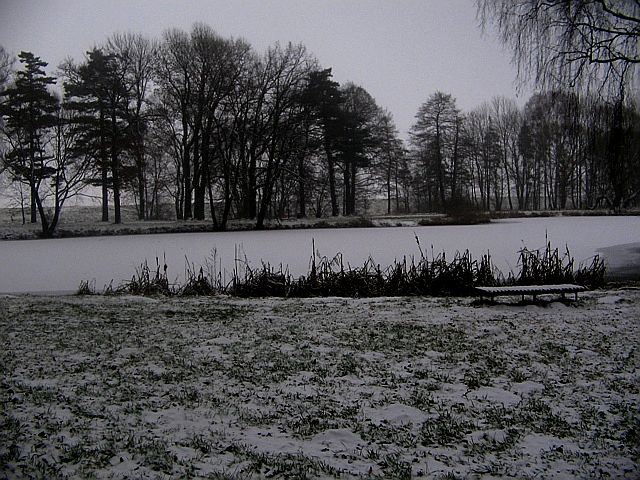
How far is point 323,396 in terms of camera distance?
3.40 metres

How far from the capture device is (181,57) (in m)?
28.0

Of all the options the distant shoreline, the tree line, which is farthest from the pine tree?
the distant shoreline

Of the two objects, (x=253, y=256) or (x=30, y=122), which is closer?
(x=253, y=256)

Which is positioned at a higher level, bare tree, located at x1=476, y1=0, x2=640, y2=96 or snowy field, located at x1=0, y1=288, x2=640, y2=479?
bare tree, located at x1=476, y1=0, x2=640, y2=96

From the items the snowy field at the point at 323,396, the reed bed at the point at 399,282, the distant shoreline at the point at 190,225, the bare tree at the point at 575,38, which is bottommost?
the snowy field at the point at 323,396

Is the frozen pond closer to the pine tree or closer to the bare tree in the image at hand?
the bare tree

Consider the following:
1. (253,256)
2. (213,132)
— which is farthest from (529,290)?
(213,132)

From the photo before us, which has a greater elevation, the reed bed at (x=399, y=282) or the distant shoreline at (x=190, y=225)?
the distant shoreline at (x=190, y=225)

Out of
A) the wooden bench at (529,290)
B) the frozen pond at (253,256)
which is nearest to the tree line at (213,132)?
the frozen pond at (253,256)

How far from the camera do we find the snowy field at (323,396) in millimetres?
2496

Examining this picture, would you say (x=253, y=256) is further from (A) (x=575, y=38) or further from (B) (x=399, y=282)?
(A) (x=575, y=38)

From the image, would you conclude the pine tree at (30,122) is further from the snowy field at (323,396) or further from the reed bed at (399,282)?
the snowy field at (323,396)

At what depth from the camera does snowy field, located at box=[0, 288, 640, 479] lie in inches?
98.3

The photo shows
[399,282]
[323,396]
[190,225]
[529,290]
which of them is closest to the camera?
[323,396]
